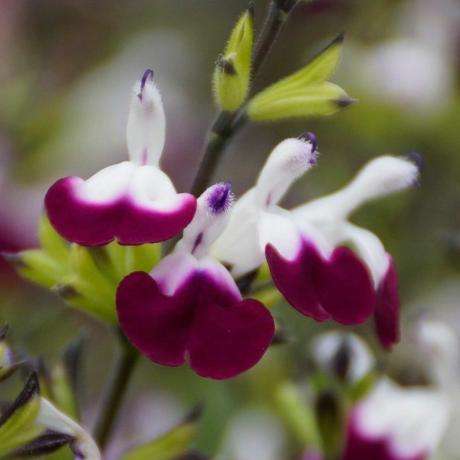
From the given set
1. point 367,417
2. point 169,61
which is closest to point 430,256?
point 367,417

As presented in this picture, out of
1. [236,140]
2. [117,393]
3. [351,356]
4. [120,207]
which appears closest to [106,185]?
[120,207]

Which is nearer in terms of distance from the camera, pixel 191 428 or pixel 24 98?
pixel 191 428

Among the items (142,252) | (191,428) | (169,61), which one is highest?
(142,252)

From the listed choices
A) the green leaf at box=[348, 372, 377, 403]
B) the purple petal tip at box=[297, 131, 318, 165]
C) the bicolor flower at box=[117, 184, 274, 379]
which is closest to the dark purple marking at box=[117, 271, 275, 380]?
the bicolor flower at box=[117, 184, 274, 379]

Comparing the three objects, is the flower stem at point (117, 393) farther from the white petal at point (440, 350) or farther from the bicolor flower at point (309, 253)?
the white petal at point (440, 350)

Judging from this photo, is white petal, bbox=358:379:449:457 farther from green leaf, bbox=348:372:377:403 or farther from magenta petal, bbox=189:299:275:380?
magenta petal, bbox=189:299:275:380

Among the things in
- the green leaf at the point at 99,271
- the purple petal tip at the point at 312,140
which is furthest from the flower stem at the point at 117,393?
the purple petal tip at the point at 312,140

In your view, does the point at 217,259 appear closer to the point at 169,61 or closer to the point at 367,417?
the point at 367,417
